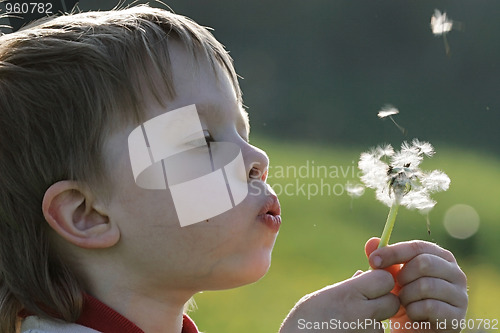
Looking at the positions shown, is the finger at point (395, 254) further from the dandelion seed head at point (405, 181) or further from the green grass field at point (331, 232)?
the green grass field at point (331, 232)

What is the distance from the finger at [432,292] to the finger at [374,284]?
43mm

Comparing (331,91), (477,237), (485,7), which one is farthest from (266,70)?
(477,237)

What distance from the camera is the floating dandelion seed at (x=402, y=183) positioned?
1405 mm

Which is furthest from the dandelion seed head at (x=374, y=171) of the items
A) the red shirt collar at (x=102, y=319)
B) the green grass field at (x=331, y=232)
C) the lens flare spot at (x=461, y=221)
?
the lens flare spot at (x=461, y=221)

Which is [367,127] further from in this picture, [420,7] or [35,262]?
[35,262]

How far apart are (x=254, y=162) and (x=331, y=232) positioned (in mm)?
3194

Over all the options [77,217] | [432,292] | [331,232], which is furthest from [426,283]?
[331,232]

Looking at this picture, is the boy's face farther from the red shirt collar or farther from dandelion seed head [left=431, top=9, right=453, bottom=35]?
dandelion seed head [left=431, top=9, right=453, bottom=35]

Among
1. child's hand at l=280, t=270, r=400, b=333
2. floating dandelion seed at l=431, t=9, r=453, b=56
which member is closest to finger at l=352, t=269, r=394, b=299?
child's hand at l=280, t=270, r=400, b=333

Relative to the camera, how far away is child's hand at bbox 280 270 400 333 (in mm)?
1339

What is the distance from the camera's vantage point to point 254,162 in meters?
1.37

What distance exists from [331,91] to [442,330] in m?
5.41

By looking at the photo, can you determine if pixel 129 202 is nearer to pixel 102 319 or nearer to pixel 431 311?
pixel 102 319

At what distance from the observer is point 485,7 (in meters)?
6.25
